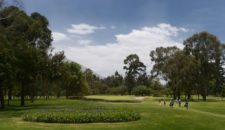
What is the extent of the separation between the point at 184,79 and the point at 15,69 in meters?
45.6

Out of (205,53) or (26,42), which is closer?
(26,42)

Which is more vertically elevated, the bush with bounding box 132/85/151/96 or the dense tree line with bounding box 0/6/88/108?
the dense tree line with bounding box 0/6/88/108

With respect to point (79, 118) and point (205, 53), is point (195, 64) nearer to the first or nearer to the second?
point (205, 53)

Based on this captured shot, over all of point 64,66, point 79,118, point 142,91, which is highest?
point 64,66

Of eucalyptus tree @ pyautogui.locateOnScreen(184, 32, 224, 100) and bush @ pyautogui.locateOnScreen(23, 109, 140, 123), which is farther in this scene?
eucalyptus tree @ pyautogui.locateOnScreen(184, 32, 224, 100)

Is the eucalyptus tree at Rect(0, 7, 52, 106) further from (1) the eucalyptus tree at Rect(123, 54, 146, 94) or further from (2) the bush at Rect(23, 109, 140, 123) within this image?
(1) the eucalyptus tree at Rect(123, 54, 146, 94)

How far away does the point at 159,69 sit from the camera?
3767 inches

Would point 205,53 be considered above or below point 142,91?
above

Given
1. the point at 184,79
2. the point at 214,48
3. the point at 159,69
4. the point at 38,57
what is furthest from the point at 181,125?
the point at 159,69

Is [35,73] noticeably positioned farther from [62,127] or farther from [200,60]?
[200,60]

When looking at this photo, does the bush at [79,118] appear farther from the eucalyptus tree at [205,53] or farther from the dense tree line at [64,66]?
the eucalyptus tree at [205,53]

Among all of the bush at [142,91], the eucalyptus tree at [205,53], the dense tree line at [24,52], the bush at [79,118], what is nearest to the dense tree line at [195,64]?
the eucalyptus tree at [205,53]

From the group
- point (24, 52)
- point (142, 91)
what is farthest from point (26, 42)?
point (142, 91)

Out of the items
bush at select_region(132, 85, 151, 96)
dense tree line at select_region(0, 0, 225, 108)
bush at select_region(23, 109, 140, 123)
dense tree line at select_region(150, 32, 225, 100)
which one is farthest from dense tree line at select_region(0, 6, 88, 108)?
bush at select_region(132, 85, 151, 96)
